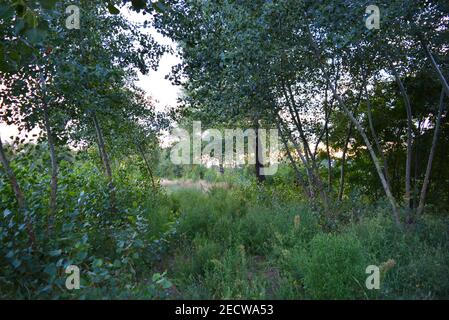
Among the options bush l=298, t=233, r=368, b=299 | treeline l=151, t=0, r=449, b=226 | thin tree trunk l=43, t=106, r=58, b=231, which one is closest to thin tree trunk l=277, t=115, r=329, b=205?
treeline l=151, t=0, r=449, b=226

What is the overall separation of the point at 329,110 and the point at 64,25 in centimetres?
573

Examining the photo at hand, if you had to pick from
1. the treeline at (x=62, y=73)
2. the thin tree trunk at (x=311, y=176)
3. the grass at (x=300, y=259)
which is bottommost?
the grass at (x=300, y=259)

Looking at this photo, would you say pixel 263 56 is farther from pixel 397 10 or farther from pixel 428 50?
pixel 428 50

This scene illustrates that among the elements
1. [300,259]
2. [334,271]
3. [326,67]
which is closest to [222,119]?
[326,67]

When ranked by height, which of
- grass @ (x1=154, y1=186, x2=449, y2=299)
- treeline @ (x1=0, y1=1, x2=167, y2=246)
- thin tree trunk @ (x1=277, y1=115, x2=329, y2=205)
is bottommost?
grass @ (x1=154, y1=186, x2=449, y2=299)

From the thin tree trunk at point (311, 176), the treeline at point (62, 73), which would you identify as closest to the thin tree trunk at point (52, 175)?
the treeline at point (62, 73)

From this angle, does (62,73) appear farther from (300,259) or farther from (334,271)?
(334,271)

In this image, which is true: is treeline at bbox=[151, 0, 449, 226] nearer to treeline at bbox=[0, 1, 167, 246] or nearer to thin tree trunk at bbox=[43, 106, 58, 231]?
treeline at bbox=[0, 1, 167, 246]

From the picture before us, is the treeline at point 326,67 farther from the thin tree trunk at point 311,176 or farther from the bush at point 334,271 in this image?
the bush at point 334,271

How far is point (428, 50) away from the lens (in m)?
5.65

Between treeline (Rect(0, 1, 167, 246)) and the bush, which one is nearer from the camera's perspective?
the bush

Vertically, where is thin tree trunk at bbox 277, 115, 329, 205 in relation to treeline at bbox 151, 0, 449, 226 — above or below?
below

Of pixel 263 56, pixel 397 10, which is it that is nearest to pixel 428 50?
pixel 397 10

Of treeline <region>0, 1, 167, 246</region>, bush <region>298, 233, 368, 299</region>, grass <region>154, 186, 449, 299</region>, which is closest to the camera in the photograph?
bush <region>298, 233, 368, 299</region>
